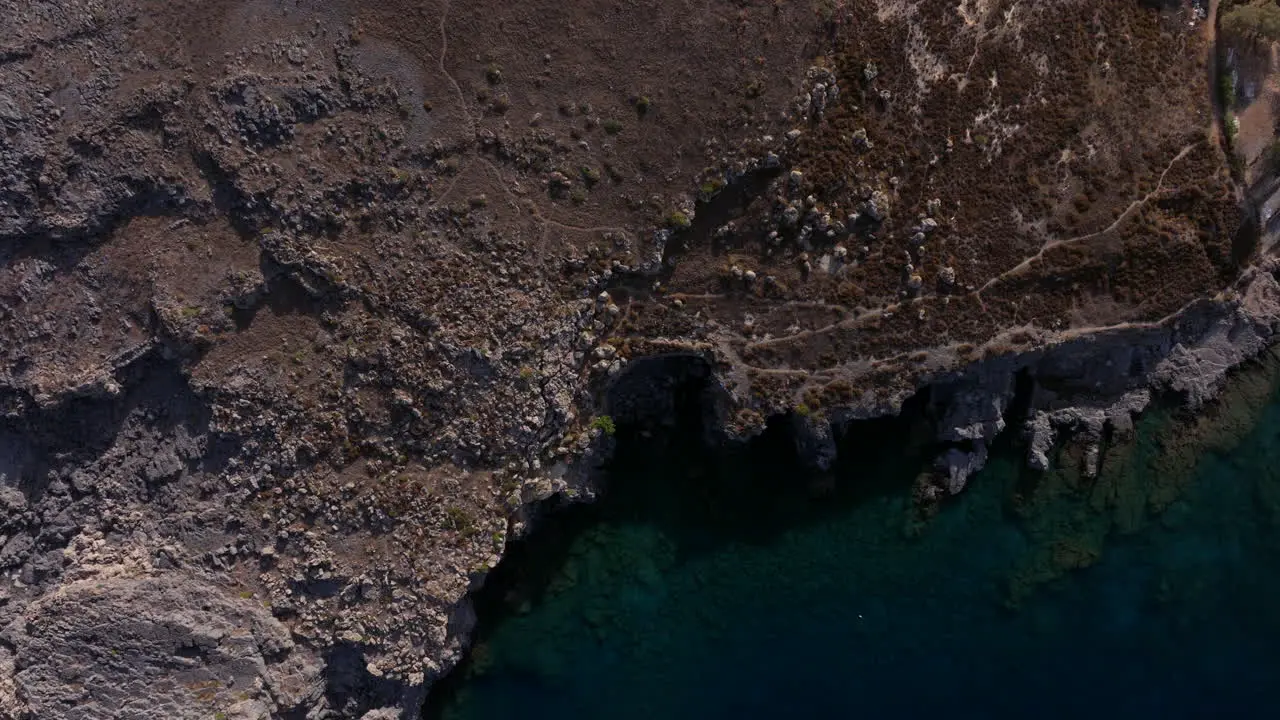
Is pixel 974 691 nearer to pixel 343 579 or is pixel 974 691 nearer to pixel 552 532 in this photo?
pixel 552 532

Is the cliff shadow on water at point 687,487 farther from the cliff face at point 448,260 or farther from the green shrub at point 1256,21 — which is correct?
the green shrub at point 1256,21

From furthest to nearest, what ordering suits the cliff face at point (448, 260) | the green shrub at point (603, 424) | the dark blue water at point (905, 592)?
1. the dark blue water at point (905, 592)
2. the green shrub at point (603, 424)
3. the cliff face at point (448, 260)

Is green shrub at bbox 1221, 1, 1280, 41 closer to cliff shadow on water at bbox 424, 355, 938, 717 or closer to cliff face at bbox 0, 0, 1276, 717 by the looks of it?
cliff face at bbox 0, 0, 1276, 717

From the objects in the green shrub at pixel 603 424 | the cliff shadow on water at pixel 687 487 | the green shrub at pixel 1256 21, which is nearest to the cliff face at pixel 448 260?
the green shrub at pixel 603 424

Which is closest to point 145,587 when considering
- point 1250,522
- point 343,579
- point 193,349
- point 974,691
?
point 343,579

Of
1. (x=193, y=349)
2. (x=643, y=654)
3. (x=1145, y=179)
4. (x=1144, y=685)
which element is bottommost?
(x=1144, y=685)

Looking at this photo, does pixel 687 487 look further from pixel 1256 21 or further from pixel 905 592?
pixel 1256 21

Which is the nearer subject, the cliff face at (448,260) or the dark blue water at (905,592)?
the cliff face at (448,260)

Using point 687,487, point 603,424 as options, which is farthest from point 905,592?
point 603,424

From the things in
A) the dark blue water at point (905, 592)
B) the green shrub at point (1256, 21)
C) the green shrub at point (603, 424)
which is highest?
the green shrub at point (1256, 21)
